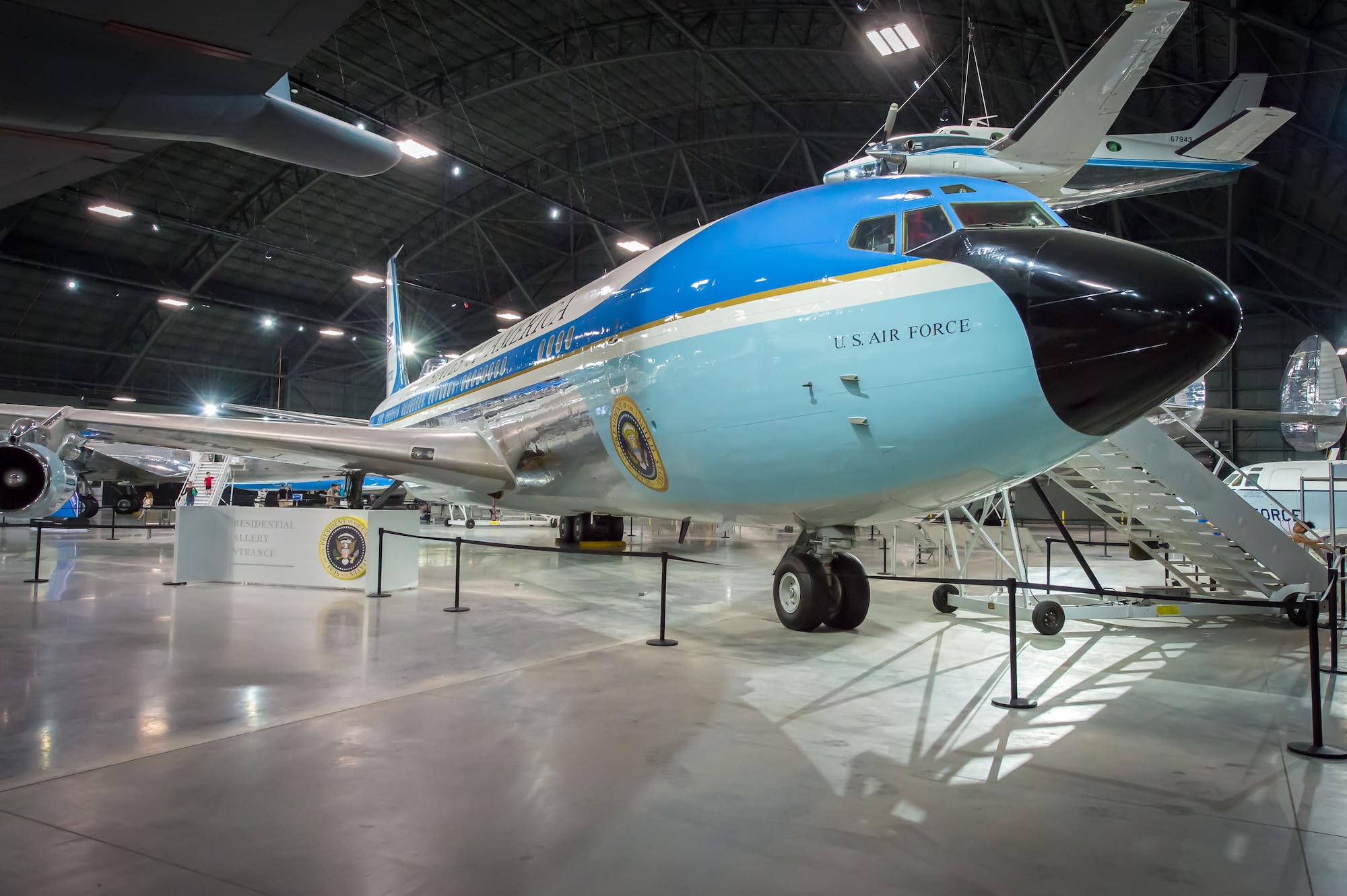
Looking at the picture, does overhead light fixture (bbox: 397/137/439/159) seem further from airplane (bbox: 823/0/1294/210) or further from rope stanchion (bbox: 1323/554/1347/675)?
rope stanchion (bbox: 1323/554/1347/675)

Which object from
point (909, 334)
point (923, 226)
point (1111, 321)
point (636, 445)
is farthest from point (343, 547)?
point (1111, 321)

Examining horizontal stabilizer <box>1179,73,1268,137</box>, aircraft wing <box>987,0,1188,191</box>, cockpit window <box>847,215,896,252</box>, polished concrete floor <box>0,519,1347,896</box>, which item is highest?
horizontal stabilizer <box>1179,73,1268,137</box>

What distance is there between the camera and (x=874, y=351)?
5.42m

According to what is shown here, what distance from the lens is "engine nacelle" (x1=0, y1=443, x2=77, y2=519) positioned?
9.26 m

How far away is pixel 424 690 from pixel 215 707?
129 cm

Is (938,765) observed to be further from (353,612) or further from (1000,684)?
(353,612)

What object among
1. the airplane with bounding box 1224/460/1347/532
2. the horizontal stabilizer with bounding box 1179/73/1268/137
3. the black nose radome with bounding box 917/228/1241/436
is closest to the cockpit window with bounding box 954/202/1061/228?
the black nose radome with bounding box 917/228/1241/436

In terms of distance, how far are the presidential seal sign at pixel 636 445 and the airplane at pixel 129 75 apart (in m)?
4.08

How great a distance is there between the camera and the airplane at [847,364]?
4648 mm

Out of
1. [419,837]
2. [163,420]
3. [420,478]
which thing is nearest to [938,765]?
[419,837]

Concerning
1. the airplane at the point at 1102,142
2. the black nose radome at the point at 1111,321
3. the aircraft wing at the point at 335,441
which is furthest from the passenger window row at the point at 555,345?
the airplane at the point at 1102,142

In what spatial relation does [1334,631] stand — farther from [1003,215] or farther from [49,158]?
[49,158]

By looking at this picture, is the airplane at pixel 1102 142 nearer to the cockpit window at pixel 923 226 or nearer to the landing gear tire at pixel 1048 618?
the cockpit window at pixel 923 226

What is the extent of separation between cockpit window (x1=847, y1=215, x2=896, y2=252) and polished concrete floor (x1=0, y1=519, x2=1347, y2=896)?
10.7 ft
